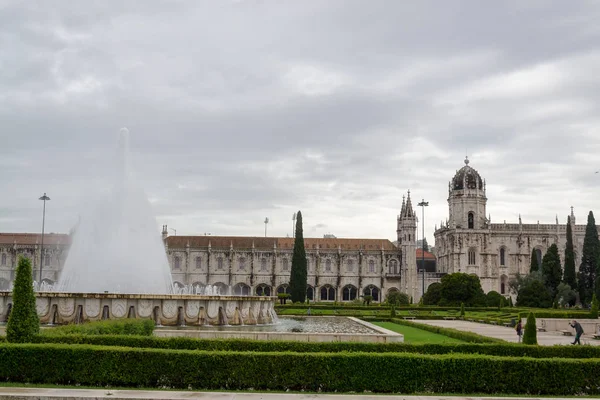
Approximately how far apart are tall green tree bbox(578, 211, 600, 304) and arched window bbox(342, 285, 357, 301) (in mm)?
25456

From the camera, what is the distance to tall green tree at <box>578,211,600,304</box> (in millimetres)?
64812

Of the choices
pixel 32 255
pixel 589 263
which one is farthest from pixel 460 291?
pixel 32 255

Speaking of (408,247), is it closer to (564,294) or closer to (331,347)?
(564,294)

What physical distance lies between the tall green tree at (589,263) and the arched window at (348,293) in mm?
25456

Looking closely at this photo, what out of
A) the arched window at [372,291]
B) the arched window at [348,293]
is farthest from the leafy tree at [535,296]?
the arched window at [348,293]

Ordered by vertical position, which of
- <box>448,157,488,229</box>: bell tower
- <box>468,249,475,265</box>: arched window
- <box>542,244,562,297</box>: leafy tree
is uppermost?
<box>448,157,488,229</box>: bell tower

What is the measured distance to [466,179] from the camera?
8169cm

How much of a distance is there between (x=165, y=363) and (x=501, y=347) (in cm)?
832

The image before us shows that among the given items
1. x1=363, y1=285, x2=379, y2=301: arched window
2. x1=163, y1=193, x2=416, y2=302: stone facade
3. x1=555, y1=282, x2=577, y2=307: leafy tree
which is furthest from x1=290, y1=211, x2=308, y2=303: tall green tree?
x1=555, y1=282, x2=577, y2=307: leafy tree

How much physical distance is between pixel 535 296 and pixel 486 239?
19006 mm

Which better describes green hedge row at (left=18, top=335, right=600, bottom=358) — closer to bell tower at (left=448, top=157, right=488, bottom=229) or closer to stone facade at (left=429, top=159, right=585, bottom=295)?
stone facade at (left=429, top=159, right=585, bottom=295)

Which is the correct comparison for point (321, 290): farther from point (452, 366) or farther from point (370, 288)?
point (452, 366)

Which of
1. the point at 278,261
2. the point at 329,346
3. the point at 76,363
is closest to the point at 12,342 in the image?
the point at 76,363

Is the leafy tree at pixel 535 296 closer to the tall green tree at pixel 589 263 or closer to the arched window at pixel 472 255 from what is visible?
the tall green tree at pixel 589 263
